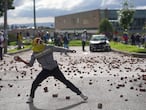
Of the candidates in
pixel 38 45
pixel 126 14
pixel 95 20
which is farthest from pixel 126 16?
pixel 95 20

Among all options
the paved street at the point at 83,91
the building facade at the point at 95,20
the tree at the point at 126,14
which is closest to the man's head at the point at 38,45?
the paved street at the point at 83,91

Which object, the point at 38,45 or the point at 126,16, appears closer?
the point at 38,45

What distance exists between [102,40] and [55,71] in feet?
96.1

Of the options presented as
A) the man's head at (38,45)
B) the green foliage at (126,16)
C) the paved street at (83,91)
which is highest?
the green foliage at (126,16)

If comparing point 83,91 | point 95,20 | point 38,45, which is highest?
point 95,20

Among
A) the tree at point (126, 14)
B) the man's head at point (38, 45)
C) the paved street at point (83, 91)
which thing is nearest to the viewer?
the paved street at point (83, 91)

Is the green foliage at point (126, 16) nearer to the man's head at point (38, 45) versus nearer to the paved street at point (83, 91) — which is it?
the paved street at point (83, 91)

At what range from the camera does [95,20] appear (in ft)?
358

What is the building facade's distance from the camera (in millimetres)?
106125

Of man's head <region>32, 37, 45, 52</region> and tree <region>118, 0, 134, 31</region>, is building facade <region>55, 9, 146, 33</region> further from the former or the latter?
man's head <region>32, 37, 45, 52</region>

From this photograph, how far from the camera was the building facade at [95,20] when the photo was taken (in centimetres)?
10612

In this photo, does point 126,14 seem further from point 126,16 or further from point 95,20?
point 95,20

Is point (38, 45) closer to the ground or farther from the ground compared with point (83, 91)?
farther from the ground

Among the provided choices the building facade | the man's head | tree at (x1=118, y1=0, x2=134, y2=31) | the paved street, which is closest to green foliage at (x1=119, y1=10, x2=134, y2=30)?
tree at (x1=118, y1=0, x2=134, y2=31)
